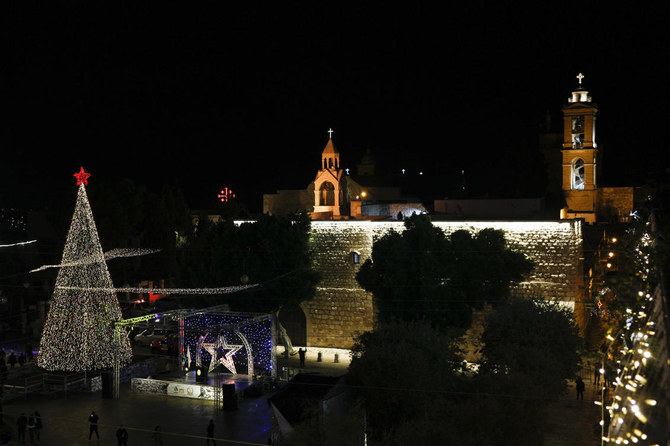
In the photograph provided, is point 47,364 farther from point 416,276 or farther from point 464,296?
point 464,296

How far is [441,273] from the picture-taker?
2217 centimetres

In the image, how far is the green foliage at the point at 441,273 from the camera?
21.9 m

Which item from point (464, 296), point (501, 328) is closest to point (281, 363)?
point (464, 296)

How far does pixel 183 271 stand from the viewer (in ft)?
86.2

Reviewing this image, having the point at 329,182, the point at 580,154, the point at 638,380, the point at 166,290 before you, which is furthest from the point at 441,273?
the point at 580,154

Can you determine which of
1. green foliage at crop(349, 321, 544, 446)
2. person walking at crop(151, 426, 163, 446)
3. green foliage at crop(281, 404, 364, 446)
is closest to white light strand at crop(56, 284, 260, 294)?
person walking at crop(151, 426, 163, 446)

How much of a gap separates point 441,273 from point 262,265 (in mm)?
6895

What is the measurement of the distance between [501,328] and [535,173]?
29.3 metres

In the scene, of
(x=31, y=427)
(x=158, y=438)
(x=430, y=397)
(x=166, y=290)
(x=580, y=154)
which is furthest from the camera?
(x=580, y=154)

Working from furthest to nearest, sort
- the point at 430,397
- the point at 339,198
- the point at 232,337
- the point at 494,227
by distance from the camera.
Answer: the point at 339,198 → the point at 494,227 → the point at 232,337 → the point at 430,397

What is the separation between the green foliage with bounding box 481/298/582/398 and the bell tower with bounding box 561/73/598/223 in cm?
1695

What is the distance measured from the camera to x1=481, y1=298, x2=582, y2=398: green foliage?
15.6 m

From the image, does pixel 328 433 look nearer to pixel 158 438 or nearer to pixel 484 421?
pixel 484 421

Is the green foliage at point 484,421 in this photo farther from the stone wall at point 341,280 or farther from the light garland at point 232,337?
the stone wall at point 341,280
